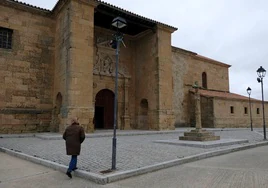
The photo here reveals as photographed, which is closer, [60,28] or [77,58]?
[77,58]

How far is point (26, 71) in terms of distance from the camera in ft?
45.9

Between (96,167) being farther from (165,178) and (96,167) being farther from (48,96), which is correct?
(48,96)

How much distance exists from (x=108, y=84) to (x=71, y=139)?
39.2ft

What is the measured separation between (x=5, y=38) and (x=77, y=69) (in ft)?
15.8

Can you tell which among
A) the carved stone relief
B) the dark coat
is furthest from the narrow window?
the dark coat

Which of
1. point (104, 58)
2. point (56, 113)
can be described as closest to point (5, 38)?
point (56, 113)

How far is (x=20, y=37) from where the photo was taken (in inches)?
551

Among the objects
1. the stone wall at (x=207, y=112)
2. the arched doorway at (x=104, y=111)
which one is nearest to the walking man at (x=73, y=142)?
the arched doorway at (x=104, y=111)

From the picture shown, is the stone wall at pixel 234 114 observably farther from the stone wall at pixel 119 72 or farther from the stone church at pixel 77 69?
the stone wall at pixel 119 72

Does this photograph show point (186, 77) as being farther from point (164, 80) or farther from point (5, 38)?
point (5, 38)

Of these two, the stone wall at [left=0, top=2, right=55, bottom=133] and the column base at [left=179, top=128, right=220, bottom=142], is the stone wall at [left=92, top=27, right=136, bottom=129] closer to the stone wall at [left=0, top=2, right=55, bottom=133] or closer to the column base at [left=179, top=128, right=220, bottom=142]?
the stone wall at [left=0, top=2, right=55, bottom=133]

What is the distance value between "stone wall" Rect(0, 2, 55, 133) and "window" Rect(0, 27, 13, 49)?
26 centimetres

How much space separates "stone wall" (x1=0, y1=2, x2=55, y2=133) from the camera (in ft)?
43.3

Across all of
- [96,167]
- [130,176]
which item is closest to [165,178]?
[130,176]
